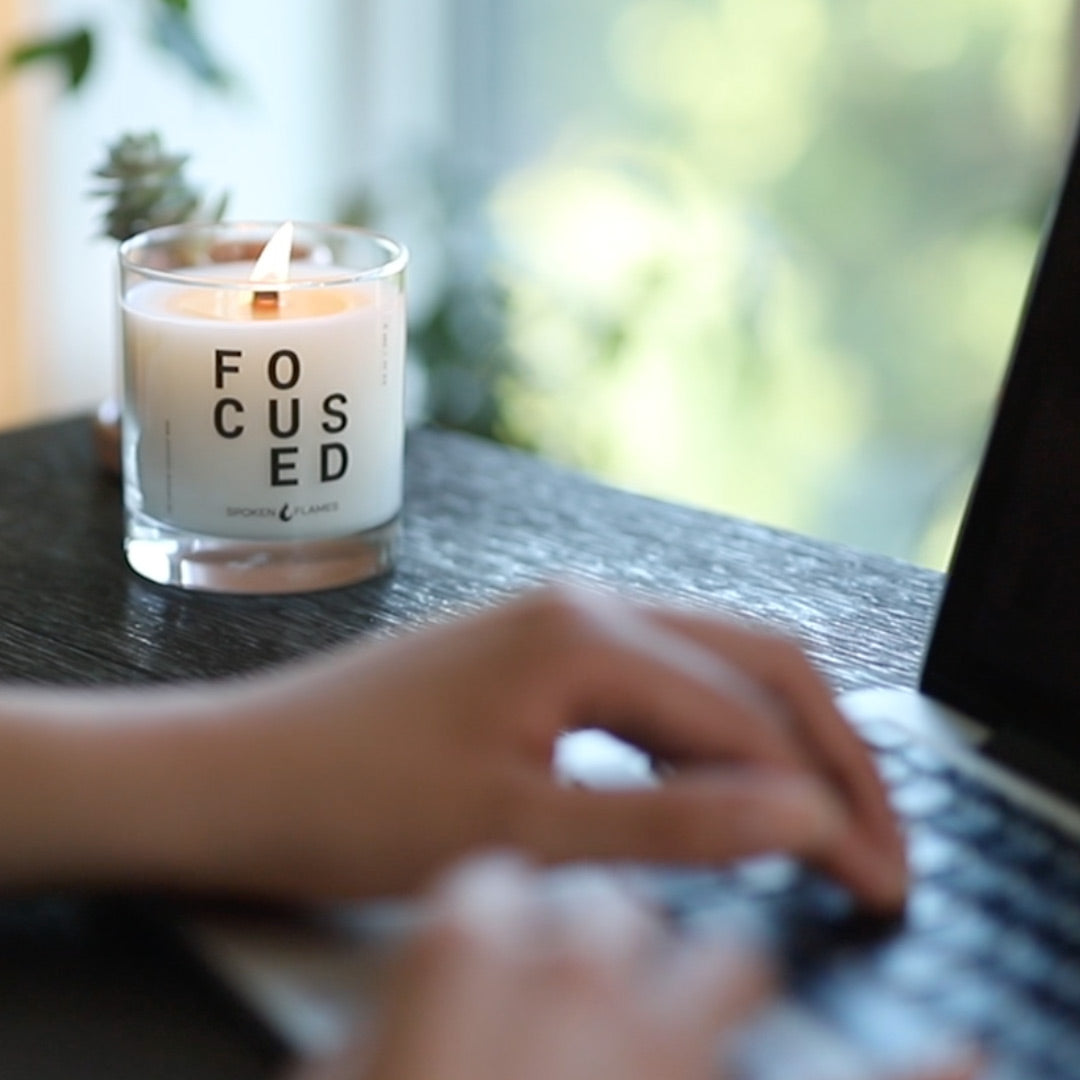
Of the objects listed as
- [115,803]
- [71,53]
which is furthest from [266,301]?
[71,53]

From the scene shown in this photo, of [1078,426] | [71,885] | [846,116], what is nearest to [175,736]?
[71,885]

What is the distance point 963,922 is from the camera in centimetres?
44

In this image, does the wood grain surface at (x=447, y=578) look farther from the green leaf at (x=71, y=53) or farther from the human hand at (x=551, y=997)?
the green leaf at (x=71, y=53)

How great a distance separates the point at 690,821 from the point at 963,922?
0.26 feet

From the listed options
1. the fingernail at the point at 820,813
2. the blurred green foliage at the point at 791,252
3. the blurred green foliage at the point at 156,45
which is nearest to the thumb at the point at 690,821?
the fingernail at the point at 820,813

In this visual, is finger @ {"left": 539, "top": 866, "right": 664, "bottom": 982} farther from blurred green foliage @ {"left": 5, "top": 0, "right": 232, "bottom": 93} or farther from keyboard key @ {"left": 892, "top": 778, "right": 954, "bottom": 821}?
blurred green foliage @ {"left": 5, "top": 0, "right": 232, "bottom": 93}

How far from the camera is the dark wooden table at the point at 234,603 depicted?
1.40 ft

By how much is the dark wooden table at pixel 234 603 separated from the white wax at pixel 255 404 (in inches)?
1.5

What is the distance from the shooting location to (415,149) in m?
1.82

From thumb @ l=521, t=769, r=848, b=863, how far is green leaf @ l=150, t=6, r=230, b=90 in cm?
105

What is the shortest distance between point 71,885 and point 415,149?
1453mm

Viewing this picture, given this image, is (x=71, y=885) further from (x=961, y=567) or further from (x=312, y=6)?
(x=312, y=6)

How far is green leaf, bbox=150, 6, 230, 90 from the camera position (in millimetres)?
1363

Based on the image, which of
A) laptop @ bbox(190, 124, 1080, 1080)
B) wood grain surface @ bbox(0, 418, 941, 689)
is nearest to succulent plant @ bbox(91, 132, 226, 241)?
wood grain surface @ bbox(0, 418, 941, 689)
